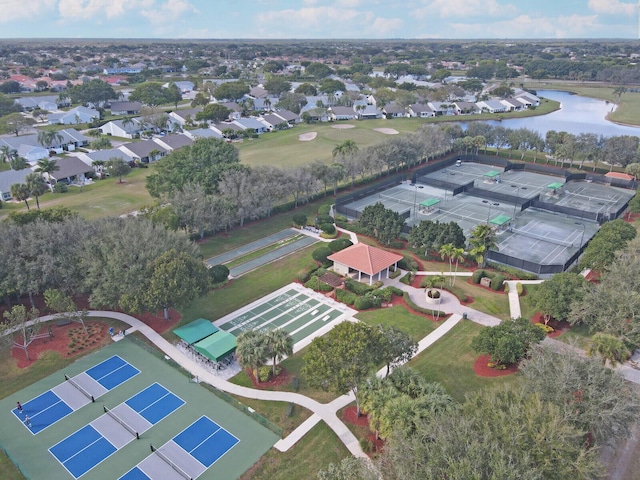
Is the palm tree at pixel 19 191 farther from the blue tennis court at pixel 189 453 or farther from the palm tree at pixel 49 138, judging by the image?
the blue tennis court at pixel 189 453

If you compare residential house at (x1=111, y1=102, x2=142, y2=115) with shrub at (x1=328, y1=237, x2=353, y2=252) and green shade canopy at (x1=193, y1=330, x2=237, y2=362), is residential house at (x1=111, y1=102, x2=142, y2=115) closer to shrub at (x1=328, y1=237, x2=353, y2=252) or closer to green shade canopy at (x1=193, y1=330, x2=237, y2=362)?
shrub at (x1=328, y1=237, x2=353, y2=252)

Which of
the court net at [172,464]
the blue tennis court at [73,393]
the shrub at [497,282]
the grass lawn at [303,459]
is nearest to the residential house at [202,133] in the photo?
the blue tennis court at [73,393]

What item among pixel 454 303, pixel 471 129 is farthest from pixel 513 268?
pixel 471 129

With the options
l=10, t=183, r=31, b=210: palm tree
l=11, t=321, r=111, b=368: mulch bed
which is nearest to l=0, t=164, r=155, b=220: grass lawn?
l=10, t=183, r=31, b=210: palm tree

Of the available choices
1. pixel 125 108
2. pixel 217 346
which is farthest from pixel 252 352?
pixel 125 108

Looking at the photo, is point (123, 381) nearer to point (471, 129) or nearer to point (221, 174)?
point (221, 174)
